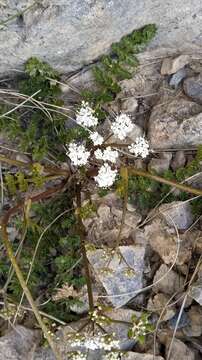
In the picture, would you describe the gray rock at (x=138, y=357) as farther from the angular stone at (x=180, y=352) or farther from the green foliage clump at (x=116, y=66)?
the green foliage clump at (x=116, y=66)

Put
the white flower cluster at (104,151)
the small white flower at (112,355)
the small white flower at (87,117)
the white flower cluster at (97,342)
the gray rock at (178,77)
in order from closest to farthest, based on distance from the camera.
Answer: the white flower cluster at (97,342) → the small white flower at (112,355) → the white flower cluster at (104,151) → the small white flower at (87,117) → the gray rock at (178,77)

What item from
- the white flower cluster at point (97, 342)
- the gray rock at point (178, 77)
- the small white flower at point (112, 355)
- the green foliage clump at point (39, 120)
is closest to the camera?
the white flower cluster at point (97, 342)

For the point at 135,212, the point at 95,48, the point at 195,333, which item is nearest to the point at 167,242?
the point at 135,212

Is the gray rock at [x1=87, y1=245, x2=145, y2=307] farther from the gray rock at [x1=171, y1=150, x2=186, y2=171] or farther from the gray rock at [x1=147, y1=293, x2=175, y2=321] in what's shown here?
the gray rock at [x1=171, y1=150, x2=186, y2=171]

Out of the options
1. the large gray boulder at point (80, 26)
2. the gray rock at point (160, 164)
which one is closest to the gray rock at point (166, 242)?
the gray rock at point (160, 164)

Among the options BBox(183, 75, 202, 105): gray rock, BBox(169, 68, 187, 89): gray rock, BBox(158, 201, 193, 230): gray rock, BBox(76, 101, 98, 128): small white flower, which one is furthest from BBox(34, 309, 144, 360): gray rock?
BBox(169, 68, 187, 89): gray rock

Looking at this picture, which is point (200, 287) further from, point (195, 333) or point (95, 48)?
point (95, 48)

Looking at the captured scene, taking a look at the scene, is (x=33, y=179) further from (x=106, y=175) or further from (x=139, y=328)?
(x=139, y=328)
